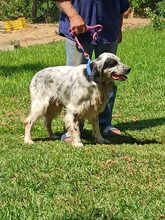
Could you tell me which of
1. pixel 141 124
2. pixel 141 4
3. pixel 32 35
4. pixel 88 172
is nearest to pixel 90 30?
pixel 141 124

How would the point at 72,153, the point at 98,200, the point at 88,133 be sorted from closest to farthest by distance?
the point at 98,200, the point at 72,153, the point at 88,133

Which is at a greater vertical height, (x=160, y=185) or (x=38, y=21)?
(x=160, y=185)

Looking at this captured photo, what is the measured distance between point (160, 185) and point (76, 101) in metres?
2.16

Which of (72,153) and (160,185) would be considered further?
(72,153)

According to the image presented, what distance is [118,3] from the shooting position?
287 inches

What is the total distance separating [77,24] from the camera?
684 centimetres

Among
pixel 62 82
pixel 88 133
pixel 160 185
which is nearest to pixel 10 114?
pixel 88 133

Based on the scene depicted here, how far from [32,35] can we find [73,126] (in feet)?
71.4

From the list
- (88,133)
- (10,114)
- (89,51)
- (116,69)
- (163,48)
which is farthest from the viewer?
(163,48)

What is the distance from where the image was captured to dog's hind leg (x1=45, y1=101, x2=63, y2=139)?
7.43 metres

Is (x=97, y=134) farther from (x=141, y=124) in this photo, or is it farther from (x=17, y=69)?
(x=17, y=69)

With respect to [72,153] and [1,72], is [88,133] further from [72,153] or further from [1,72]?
[1,72]

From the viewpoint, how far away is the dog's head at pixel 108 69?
6680mm

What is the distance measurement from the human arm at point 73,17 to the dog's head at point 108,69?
0.42 metres
